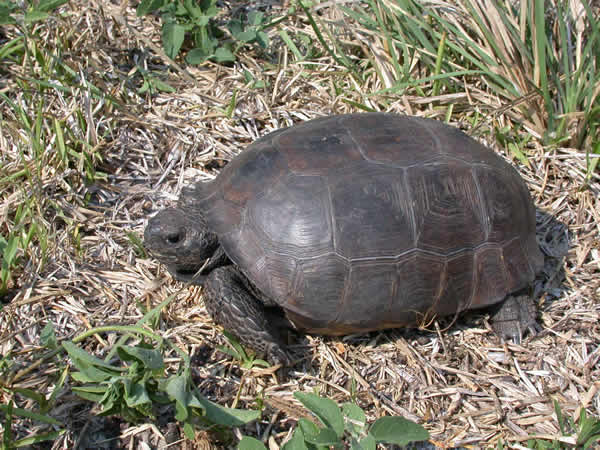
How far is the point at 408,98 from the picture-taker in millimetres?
4488

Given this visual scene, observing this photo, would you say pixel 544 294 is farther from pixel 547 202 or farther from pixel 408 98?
pixel 408 98

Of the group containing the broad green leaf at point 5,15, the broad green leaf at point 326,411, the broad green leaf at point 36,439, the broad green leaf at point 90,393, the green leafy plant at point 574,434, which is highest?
the broad green leaf at point 5,15

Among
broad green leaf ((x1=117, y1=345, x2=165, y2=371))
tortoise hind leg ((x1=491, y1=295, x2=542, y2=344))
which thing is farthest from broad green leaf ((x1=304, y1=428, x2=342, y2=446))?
tortoise hind leg ((x1=491, y1=295, x2=542, y2=344))

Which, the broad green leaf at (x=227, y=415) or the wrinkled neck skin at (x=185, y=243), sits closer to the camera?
the broad green leaf at (x=227, y=415)

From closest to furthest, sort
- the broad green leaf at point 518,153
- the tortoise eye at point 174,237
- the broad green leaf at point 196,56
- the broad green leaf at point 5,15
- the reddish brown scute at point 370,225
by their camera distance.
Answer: the reddish brown scute at point 370,225, the tortoise eye at point 174,237, the broad green leaf at point 5,15, the broad green leaf at point 518,153, the broad green leaf at point 196,56

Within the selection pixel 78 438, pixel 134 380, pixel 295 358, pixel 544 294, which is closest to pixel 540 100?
pixel 544 294

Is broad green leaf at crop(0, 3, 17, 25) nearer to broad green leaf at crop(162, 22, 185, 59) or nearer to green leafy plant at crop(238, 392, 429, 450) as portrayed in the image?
broad green leaf at crop(162, 22, 185, 59)

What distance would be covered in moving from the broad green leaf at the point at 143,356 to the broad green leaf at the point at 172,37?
2.74 meters

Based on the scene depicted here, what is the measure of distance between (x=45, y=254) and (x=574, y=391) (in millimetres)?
3026

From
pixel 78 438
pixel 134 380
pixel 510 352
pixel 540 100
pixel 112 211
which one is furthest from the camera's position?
pixel 540 100

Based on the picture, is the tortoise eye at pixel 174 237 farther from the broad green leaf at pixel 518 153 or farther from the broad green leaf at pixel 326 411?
the broad green leaf at pixel 518 153

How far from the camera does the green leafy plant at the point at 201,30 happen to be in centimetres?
446

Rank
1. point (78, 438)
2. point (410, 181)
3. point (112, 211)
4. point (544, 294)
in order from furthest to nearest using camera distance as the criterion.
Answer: point (112, 211) → point (544, 294) → point (410, 181) → point (78, 438)

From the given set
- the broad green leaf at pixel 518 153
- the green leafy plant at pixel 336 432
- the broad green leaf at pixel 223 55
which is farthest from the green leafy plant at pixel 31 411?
the broad green leaf at pixel 518 153
